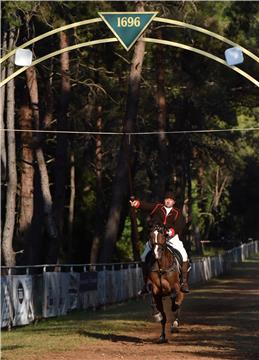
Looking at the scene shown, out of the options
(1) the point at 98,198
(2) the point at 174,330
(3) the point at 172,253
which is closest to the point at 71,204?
(1) the point at 98,198

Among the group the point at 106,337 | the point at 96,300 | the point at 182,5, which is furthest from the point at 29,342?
the point at 182,5

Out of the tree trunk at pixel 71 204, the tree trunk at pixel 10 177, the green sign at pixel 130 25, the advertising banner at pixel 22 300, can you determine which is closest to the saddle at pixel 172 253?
the green sign at pixel 130 25

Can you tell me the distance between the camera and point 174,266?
2014 cm

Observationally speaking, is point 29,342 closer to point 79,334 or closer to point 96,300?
point 79,334

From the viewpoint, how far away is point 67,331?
22625mm

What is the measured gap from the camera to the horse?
63.3 ft

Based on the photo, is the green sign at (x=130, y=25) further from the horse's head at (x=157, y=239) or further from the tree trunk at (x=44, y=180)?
the tree trunk at (x=44, y=180)

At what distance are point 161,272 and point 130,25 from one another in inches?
192

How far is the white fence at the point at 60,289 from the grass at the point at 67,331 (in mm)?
367

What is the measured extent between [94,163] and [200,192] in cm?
3575

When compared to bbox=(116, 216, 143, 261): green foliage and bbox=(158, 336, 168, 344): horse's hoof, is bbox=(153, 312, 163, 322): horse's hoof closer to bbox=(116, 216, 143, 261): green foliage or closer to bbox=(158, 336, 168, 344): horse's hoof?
bbox=(158, 336, 168, 344): horse's hoof

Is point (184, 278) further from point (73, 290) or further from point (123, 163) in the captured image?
point (123, 163)

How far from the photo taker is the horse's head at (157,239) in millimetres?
19188

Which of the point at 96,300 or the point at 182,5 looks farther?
the point at 182,5
